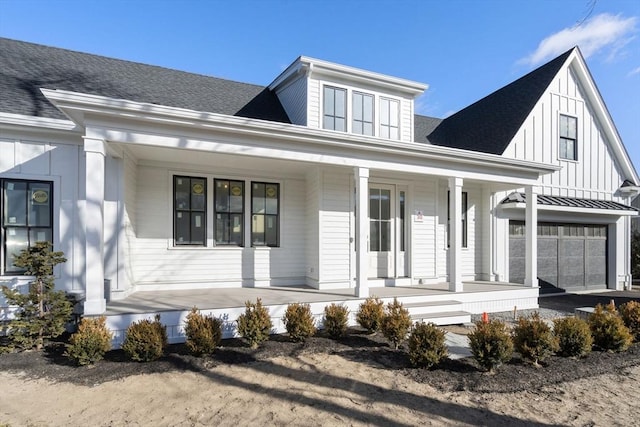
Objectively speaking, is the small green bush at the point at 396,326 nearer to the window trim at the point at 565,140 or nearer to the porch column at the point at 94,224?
the porch column at the point at 94,224

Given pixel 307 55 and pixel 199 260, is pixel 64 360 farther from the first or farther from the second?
pixel 307 55

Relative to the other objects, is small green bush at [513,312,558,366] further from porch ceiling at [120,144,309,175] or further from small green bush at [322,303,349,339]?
porch ceiling at [120,144,309,175]

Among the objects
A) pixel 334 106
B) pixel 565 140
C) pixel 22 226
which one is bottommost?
pixel 22 226

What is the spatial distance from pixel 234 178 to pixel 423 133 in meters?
7.10

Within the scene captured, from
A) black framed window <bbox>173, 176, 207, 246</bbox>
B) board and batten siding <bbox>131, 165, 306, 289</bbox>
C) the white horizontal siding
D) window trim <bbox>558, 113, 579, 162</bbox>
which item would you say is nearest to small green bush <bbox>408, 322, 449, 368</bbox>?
board and batten siding <bbox>131, 165, 306, 289</bbox>

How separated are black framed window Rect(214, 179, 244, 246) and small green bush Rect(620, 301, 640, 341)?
291 inches

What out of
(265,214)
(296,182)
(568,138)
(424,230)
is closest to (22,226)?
(265,214)

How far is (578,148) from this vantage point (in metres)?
11.5

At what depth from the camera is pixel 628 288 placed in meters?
12.3

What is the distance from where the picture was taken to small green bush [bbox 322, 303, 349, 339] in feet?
18.3

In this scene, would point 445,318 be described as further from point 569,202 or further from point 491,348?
point 569,202

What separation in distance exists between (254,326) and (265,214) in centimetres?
378

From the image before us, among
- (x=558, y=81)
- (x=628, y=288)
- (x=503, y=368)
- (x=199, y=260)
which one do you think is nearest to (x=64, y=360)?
(x=199, y=260)

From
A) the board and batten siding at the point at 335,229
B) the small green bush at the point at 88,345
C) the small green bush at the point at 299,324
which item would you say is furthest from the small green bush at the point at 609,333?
the small green bush at the point at 88,345
